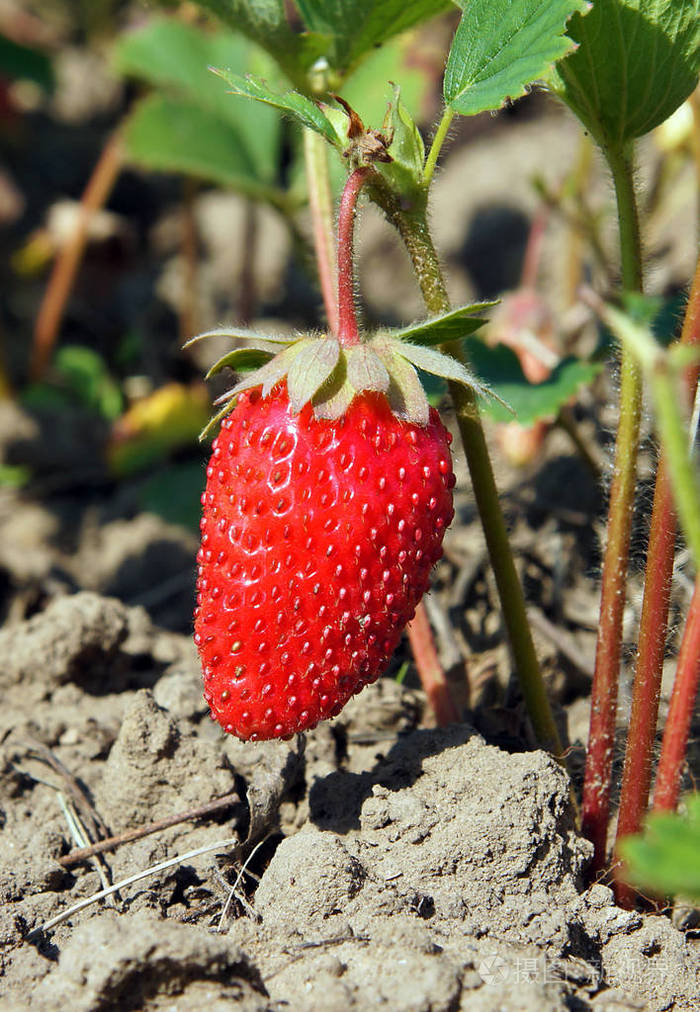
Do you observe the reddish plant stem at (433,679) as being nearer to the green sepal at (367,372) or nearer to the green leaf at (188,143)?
the green sepal at (367,372)

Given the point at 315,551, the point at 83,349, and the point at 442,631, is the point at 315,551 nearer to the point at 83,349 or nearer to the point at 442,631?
the point at 442,631

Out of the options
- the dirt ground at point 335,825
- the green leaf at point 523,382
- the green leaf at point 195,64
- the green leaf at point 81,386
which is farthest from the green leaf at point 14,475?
the green leaf at point 523,382

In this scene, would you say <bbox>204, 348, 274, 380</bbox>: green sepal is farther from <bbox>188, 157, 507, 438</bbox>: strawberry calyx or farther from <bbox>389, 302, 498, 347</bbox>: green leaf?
<bbox>389, 302, 498, 347</bbox>: green leaf

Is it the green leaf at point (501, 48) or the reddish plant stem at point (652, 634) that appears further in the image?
the reddish plant stem at point (652, 634)

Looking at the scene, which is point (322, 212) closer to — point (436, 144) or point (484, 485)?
point (436, 144)

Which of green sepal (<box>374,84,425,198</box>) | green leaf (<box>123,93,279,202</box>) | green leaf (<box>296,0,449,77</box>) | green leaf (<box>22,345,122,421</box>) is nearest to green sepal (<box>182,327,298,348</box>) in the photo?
A: green sepal (<box>374,84,425,198</box>)

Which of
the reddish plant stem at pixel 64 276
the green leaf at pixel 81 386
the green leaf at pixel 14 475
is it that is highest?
the reddish plant stem at pixel 64 276

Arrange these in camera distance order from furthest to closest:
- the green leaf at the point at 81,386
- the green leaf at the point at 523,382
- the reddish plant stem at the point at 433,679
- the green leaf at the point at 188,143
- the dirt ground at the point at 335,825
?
1. the green leaf at the point at 81,386
2. the green leaf at the point at 188,143
3. the green leaf at the point at 523,382
4. the reddish plant stem at the point at 433,679
5. the dirt ground at the point at 335,825
